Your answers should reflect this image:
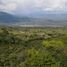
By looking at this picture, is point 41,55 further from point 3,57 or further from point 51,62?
point 3,57

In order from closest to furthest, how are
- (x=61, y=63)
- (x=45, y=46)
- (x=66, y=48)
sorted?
(x=61, y=63), (x=66, y=48), (x=45, y=46)

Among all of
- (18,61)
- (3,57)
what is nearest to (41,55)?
(18,61)

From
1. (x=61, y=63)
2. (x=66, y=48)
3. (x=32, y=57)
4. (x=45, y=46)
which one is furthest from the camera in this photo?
Answer: (x=45, y=46)

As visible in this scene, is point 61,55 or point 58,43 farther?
point 58,43

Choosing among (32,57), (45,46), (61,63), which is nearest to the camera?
(61,63)

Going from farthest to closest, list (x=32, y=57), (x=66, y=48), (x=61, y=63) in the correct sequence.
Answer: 1. (x=66, y=48)
2. (x=32, y=57)
3. (x=61, y=63)

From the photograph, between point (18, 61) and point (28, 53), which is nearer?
point (18, 61)

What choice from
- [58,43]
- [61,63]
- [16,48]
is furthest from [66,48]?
[16,48]

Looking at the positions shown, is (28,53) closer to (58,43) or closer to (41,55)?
(41,55)
